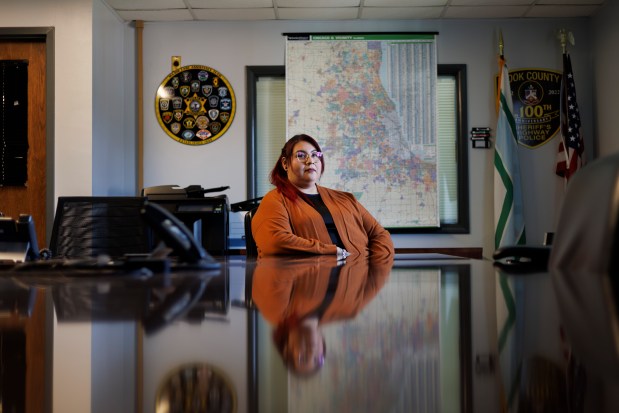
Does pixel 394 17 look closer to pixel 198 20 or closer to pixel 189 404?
pixel 198 20

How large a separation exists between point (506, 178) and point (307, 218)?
2401mm

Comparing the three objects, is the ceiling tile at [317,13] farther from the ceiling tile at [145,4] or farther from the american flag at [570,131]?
the american flag at [570,131]

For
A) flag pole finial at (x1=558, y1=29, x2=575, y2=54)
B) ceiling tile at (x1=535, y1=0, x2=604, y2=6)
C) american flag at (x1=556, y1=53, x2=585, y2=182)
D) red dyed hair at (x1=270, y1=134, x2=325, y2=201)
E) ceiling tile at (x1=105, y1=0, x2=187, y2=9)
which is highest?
ceiling tile at (x1=535, y1=0, x2=604, y2=6)

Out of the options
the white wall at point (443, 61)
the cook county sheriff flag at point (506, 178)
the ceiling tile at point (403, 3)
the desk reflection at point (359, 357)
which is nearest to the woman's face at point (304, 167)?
the white wall at point (443, 61)

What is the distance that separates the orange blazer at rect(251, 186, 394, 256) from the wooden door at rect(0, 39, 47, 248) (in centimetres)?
220

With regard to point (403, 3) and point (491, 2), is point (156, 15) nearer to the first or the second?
point (403, 3)

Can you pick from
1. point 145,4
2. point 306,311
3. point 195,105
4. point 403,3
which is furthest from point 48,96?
point 306,311

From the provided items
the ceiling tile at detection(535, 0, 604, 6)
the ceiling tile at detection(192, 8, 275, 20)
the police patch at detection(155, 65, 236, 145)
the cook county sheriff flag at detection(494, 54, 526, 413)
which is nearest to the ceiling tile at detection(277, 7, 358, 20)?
the ceiling tile at detection(192, 8, 275, 20)

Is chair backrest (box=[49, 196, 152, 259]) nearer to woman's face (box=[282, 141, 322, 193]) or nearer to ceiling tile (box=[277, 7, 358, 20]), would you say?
woman's face (box=[282, 141, 322, 193])

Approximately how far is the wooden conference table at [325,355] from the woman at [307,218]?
184cm

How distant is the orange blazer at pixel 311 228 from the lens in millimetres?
2395

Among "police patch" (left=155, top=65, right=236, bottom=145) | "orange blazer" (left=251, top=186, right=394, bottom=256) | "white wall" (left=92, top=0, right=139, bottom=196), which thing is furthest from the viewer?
"police patch" (left=155, top=65, right=236, bottom=145)

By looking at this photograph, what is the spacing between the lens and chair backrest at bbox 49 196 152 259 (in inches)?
97.8

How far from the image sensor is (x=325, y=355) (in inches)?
10.3
